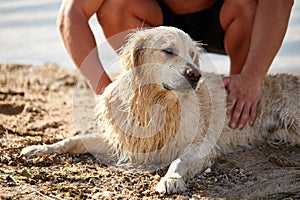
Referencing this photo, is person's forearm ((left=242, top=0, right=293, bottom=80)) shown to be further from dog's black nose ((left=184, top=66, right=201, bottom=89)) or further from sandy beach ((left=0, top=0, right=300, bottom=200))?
dog's black nose ((left=184, top=66, right=201, bottom=89))

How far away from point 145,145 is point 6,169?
876mm

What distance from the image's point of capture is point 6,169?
128 inches

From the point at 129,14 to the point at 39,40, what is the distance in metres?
5.27

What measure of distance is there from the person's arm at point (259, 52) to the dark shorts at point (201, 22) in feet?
1.56

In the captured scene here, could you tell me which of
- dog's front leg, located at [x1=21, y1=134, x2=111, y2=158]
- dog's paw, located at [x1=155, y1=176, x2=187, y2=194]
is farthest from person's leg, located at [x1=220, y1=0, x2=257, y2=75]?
dog's paw, located at [x1=155, y1=176, x2=187, y2=194]

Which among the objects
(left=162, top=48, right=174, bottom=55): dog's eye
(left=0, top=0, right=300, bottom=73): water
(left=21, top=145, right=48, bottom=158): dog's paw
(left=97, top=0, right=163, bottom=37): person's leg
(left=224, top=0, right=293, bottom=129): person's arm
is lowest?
(left=0, top=0, right=300, bottom=73): water

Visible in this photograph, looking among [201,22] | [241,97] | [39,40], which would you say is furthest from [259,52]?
[39,40]

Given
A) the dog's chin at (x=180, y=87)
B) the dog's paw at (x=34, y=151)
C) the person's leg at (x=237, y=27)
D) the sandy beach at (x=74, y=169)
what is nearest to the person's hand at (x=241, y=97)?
the sandy beach at (x=74, y=169)

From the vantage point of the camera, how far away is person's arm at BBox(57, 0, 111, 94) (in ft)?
13.0

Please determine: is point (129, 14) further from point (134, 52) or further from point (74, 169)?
point (74, 169)

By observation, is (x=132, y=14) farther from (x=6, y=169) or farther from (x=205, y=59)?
(x=6, y=169)

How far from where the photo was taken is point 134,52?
3.51 meters

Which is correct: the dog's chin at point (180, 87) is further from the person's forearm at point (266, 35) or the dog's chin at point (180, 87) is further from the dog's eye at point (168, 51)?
the person's forearm at point (266, 35)

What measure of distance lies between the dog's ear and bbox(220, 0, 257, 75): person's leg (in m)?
1.00
